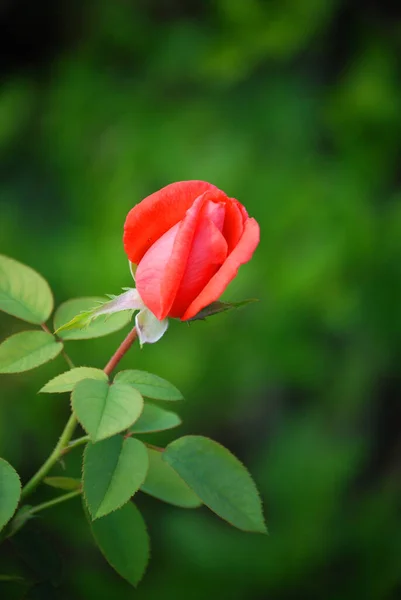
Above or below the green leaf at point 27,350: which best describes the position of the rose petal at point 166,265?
above

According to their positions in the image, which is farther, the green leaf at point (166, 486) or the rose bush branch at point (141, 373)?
the green leaf at point (166, 486)

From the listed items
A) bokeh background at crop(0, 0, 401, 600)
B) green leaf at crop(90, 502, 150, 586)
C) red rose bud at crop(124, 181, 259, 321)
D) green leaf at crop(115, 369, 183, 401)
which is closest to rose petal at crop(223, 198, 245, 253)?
red rose bud at crop(124, 181, 259, 321)

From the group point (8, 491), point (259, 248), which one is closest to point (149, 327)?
point (8, 491)

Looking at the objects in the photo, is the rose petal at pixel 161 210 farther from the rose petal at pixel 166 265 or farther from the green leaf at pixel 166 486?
the green leaf at pixel 166 486

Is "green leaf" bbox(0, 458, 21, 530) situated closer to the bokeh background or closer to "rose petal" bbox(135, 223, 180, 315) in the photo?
"rose petal" bbox(135, 223, 180, 315)

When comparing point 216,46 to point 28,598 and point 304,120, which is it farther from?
point 28,598

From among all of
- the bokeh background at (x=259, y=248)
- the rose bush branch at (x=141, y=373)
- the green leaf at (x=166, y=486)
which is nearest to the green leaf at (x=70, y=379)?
the rose bush branch at (x=141, y=373)

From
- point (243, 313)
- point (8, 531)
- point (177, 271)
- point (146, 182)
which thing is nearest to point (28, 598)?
point (8, 531)
